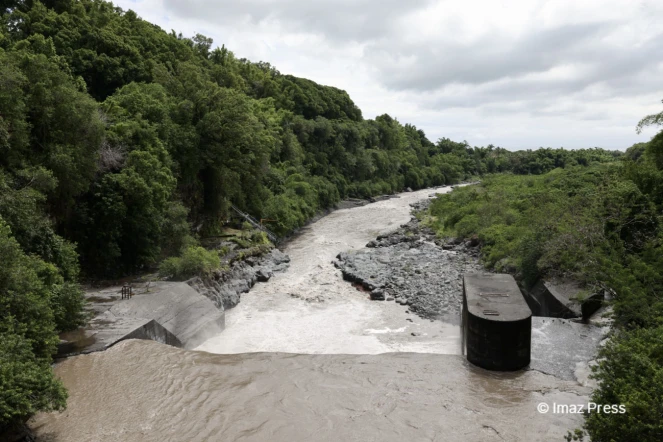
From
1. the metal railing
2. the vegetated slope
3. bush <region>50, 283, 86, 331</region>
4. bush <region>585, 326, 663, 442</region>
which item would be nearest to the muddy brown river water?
bush <region>50, 283, 86, 331</region>

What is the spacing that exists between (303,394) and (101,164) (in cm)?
1418

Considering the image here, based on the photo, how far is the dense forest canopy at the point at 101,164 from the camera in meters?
9.70

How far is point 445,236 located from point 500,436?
1025 inches

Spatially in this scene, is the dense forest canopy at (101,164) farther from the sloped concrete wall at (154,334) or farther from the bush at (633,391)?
the bush at (633,391)

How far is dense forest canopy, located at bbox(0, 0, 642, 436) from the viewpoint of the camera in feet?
31.8

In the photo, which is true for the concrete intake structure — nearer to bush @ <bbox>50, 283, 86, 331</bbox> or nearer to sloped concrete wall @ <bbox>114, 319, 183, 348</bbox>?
sloped concrete wall @ <bbox>114, 319, 183, 348</bbox>

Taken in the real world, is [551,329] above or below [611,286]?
below

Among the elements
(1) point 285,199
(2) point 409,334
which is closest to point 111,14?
(1) point 285,199

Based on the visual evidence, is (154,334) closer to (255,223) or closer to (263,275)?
(263,275)

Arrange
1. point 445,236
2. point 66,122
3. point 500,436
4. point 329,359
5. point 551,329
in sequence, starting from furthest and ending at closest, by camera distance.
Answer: point 445,236, point 66,122, point 551,329, point 329,359, point 500,436

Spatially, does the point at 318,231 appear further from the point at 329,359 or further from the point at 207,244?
the point at 329,359

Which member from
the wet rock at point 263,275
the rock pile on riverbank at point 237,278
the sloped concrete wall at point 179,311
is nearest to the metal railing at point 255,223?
the rock pile on riverbank at point 237,278

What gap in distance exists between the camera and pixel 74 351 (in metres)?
12.1

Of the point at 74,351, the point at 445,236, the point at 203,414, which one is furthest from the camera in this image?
the point at 445,236
